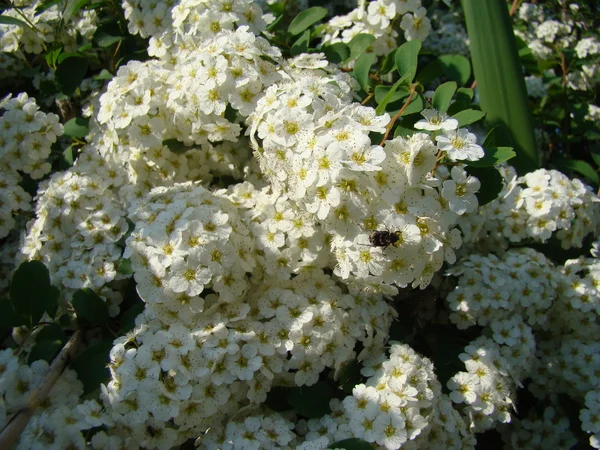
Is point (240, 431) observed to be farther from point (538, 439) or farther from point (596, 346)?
point (596, 346)

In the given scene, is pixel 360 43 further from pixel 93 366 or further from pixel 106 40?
pixel 93 366

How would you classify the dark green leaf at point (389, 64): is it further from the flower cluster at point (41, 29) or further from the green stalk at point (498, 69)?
the flower cluster at point (41, 29)

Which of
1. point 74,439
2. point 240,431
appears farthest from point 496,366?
point 74,439

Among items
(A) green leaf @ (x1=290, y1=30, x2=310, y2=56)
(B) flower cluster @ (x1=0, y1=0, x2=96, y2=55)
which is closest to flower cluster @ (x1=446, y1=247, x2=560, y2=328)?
(A) green leaf @ (x1=290, y1=30, x2=310, y2=56)

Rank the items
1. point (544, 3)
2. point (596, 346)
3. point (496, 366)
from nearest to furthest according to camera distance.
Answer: point (496, 366)
point (596, 346)
point (544, 3)

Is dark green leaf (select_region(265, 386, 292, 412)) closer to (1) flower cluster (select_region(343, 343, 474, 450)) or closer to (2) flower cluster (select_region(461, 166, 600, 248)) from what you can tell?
(1) flower cluster (select_region(343, 343, 474, 450))

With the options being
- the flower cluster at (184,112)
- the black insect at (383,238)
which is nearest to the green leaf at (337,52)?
the flower cluster at (184,112)

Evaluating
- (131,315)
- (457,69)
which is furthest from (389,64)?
(131,315)
